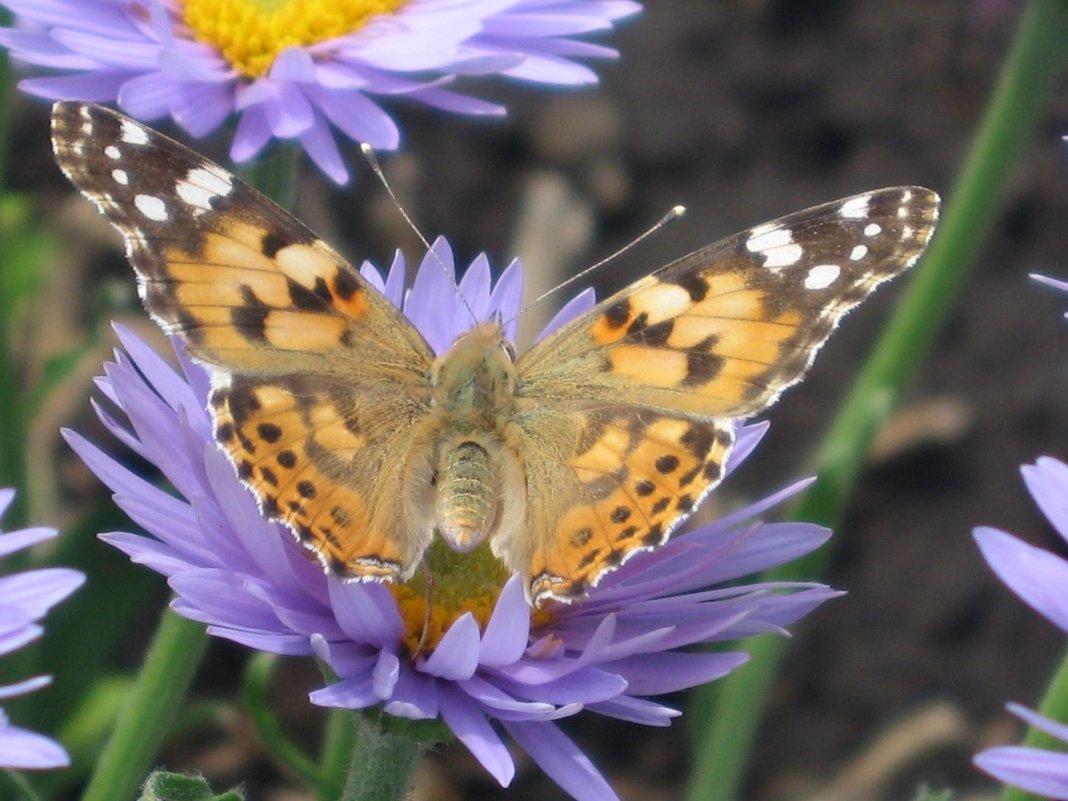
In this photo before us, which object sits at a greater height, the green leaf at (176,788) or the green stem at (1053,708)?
the green stem at (1053,708)

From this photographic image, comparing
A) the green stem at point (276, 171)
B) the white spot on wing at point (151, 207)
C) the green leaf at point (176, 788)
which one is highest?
the green stem at point (276, 171)

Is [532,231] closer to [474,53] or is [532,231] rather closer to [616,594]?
[474,53]

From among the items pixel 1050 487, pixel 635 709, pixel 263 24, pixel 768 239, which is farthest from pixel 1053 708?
pixel 263 24

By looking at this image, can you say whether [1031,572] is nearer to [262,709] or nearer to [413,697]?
[413,697]

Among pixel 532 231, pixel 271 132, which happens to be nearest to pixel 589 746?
pixel 532 231

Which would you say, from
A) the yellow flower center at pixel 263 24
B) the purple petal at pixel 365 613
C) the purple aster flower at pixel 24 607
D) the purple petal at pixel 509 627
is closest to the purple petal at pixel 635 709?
the purple petal at pixel 509 627

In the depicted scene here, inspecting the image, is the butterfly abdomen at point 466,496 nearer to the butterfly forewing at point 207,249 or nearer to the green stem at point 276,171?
the butterfly forewing at point 207,249
